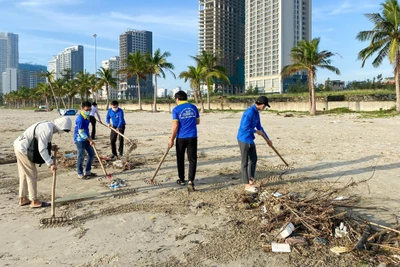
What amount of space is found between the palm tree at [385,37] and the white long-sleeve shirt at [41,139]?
80.3ft

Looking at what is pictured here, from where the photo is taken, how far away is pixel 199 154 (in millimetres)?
9672

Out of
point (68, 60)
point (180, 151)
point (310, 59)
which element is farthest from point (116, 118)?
point (68, 60)

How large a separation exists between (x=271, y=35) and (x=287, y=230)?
420 feet

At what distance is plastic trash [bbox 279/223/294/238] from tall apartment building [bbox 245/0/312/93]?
11563 cm

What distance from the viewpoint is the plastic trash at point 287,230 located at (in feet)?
12.1

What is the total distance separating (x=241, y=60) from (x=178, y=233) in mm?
135132

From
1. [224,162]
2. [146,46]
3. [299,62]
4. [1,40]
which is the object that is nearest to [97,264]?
[224,162]

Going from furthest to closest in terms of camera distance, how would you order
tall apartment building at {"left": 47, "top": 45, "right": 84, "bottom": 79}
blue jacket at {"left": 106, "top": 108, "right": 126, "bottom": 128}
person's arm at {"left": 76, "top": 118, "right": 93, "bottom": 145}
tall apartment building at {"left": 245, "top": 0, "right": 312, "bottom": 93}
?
tall apartment building at {"left": 47, "top": 45, "right": 84, "bottom": 79}
tall apartment building at {"left": 245, "top": 0, "right": 312, "bottom": 93}
blue jacket at {"left": 106, "top": 108, "right": 126, "bottom": 128}
person's arm at {"left": 76, "top": 118, "right": 93, "bottom": 145}

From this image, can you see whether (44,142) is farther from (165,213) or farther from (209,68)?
(209,68)

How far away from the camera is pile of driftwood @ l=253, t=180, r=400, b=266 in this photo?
3.38 meters

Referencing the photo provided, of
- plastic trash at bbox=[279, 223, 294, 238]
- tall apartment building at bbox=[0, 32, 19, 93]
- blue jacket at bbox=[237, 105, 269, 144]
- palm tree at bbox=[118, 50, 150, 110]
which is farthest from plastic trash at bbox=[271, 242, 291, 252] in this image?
tall apartment building at bbox=[0, 32, 19, 93]

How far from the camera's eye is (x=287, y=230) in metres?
3.70

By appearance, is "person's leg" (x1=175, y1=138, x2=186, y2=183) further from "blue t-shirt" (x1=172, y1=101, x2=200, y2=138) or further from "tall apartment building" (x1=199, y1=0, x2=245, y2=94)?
"tall apartment building" (x1=199, y1=0, x2=245, y2=94)

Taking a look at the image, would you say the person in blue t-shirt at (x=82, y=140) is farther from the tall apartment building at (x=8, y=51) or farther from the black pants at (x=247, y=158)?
the tall apartment building at (x=8, y=51)
